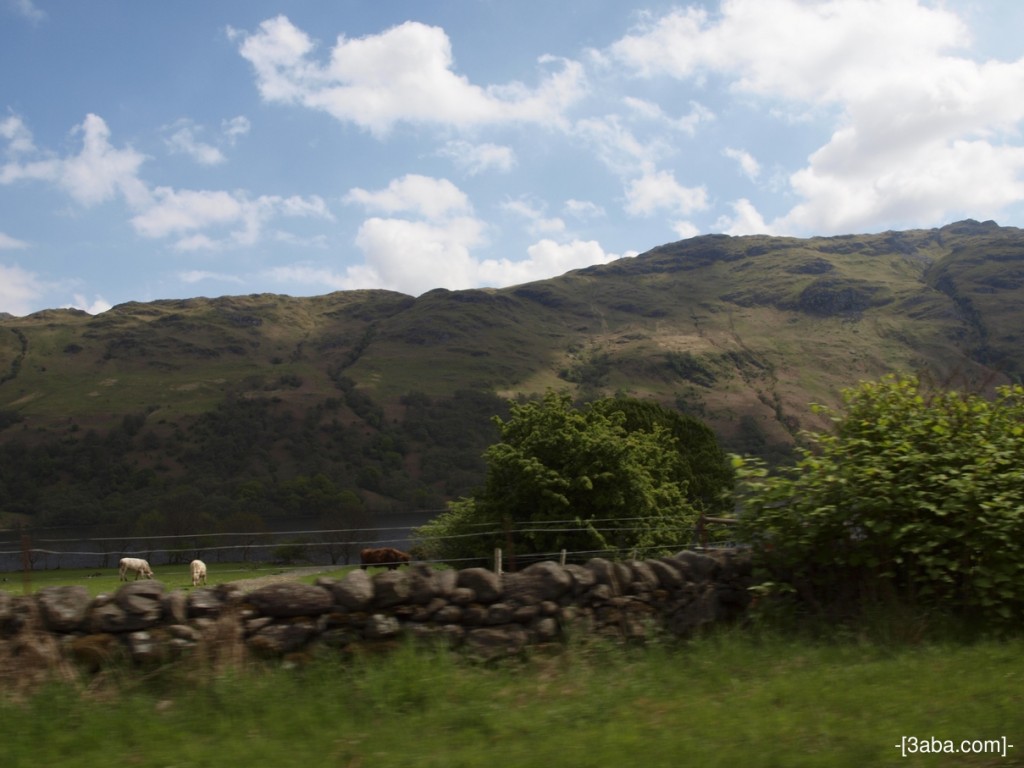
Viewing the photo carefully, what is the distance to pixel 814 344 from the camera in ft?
648

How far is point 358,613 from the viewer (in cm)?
659

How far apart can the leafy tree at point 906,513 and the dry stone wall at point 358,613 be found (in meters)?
1.20

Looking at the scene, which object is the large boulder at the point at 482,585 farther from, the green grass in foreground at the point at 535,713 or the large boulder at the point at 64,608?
the large boulder at the point at 64,608

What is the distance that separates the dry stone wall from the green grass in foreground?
10.2 inches

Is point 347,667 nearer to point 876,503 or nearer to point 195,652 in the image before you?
point 195,652

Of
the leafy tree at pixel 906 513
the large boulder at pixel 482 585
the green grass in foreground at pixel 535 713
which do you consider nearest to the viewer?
the green grass in foreground at pixel 535 713

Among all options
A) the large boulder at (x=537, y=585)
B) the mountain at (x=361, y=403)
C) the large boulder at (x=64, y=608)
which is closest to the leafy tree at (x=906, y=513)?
the large boulder at (x=537, y=585)

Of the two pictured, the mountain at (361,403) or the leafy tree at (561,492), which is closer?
the leafy tree at (561,492)

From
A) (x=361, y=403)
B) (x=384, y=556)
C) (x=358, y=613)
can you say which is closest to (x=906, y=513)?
(x=358, y=613)

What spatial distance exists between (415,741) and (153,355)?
21358 cm

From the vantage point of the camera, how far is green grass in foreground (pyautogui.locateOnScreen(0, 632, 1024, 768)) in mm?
4531

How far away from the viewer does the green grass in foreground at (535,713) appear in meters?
4.53

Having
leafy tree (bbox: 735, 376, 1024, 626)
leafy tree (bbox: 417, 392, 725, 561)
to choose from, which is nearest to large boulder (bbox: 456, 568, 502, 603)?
leafy tree (bbox: 735, 376, 1024, 626)

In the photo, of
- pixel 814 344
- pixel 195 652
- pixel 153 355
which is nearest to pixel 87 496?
pixel 153 355
